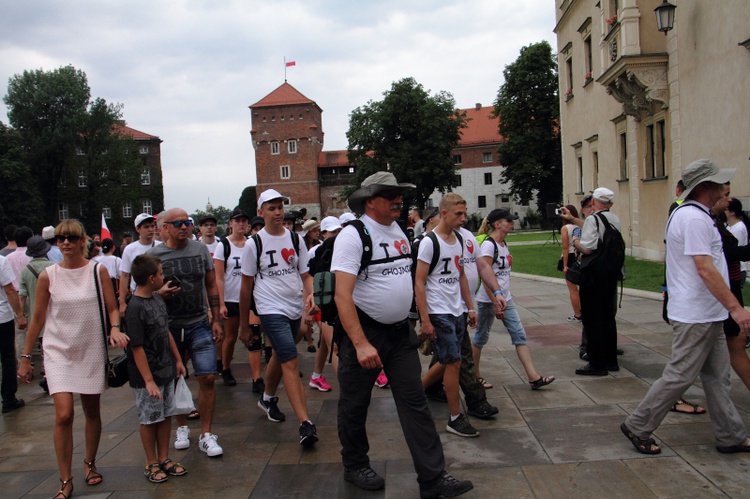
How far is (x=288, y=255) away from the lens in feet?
18.5

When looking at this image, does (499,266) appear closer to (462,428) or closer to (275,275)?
(462,428)

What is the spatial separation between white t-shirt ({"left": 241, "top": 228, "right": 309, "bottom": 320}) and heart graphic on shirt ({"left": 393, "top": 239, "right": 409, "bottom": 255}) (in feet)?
5.42

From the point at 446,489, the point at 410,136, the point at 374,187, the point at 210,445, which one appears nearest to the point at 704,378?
the point at 446,489

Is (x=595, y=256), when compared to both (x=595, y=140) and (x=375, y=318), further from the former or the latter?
(x=595, y=140)

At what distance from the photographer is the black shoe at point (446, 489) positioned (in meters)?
3.84

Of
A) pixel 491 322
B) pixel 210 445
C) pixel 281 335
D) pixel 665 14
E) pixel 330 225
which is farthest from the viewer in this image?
Answer: pixel 665 14

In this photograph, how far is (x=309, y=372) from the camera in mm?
7855

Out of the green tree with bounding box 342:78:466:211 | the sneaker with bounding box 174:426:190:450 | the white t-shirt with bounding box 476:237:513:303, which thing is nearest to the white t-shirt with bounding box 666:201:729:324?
the white t-shirt with bounding box 476:237:513:303

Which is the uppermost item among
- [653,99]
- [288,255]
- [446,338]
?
[653,99]

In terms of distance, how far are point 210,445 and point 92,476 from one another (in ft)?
2.71

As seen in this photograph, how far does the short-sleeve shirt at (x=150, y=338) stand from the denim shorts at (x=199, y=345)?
0.38 meters

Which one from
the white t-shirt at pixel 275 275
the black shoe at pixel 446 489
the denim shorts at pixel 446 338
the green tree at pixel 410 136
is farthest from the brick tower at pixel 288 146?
the black shoe at pixel 446 489

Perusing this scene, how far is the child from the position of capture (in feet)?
14.3

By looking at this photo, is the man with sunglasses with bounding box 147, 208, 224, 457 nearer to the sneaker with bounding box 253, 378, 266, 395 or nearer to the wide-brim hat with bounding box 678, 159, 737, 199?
the sneaker with bounding box 253, 378, 266, 395
